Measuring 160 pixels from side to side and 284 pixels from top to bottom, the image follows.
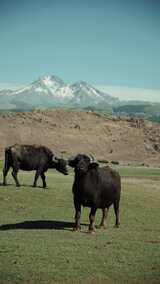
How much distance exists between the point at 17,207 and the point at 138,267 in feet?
40.8

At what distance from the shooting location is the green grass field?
13.9 metres

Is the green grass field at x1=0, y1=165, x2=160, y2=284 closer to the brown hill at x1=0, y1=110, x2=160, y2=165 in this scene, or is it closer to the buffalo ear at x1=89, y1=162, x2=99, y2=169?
the buffalo ear at x1=89, y1=162, x2=99, y2=169

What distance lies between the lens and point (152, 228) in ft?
72.9

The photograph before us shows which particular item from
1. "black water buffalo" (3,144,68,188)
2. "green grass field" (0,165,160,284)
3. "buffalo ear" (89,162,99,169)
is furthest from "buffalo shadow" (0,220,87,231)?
"black water buffalo" (3,144,68,188)

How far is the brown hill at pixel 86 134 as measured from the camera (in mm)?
91688

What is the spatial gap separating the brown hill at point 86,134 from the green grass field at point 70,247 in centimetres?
5792

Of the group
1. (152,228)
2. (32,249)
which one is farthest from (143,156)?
(32,249)

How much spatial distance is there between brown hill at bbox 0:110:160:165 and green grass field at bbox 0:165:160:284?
57923 mm

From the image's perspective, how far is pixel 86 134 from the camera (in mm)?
100188

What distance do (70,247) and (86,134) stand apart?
83848mm

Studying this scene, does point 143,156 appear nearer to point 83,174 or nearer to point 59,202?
point 59,202

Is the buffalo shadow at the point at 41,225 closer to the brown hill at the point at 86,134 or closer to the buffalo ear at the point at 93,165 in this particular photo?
the buffalo ear at the point at 93,165

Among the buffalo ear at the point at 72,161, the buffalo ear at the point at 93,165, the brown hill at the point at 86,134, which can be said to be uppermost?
the buffalo ear at the point at 72,161

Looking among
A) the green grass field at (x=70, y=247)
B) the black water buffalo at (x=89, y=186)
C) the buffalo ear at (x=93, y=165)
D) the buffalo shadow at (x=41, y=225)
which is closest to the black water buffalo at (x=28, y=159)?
the green grass field at (x=70, y=247)
